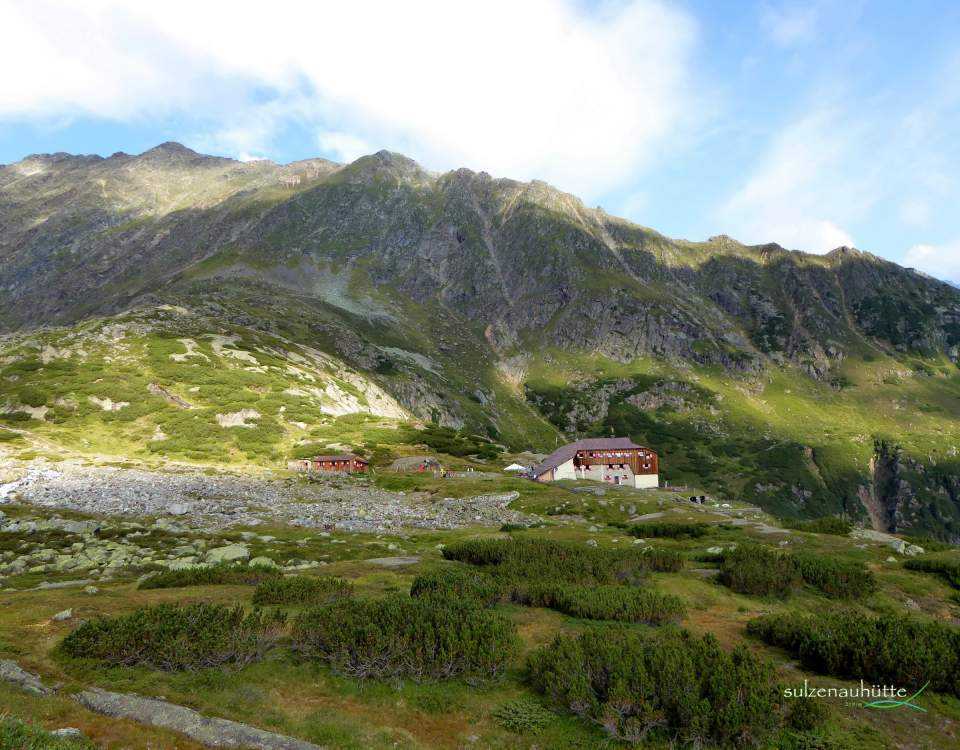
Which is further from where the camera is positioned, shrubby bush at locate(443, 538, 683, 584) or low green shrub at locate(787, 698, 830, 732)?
shrubby bush at locate(443, 538, 683, 584)

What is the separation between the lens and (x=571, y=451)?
3969 inches

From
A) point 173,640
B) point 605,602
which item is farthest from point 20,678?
point 605,602

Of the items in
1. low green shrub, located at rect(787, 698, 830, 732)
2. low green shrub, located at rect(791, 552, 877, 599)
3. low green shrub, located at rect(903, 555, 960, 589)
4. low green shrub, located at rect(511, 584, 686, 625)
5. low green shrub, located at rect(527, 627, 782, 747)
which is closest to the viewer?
low green shrub, located at rect(527, 627, 782, 747)

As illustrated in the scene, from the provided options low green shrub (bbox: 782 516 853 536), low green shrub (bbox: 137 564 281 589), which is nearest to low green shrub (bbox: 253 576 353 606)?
low green shrub (bbox: 137 564 281 589)

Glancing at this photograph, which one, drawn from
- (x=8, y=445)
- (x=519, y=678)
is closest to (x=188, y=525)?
(x=519, y=678)

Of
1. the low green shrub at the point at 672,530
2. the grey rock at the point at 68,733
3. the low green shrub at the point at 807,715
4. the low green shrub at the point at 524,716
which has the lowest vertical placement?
the low green shrub at the point at 672,530

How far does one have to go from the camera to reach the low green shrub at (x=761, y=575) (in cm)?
2073

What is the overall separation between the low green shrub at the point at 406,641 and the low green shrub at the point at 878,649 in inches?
315

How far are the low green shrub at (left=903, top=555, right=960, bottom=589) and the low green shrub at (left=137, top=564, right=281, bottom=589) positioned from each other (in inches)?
1140

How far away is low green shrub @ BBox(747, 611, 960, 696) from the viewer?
12.6 meters

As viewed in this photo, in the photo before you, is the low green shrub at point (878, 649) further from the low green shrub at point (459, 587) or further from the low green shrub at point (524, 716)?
the low green shrub at point (459, 587)

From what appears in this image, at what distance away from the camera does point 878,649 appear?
1320cm

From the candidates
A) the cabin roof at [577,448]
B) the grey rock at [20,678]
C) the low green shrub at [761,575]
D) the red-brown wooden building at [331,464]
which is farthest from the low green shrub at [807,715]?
the cabin roof at [577,448]

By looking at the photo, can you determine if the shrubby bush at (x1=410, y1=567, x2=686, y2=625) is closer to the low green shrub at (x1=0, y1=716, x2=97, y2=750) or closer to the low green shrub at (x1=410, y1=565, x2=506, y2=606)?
the low green shrub at (x1=410, y1=565, x2=506, y2=606)
